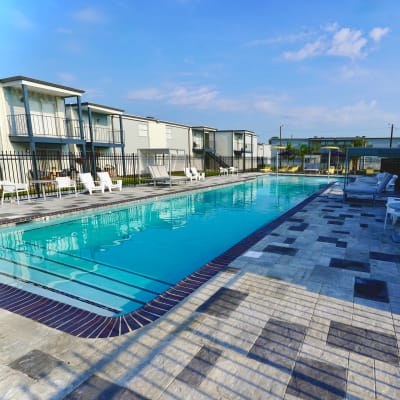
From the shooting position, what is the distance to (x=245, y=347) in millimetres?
2285

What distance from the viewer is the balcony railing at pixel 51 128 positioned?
14.1 metres

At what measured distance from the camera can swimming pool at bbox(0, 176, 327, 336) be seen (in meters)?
3.98

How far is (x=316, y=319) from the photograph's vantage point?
8.76ft

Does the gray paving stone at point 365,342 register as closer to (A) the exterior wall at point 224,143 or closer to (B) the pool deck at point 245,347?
(B) the pool deck at point 245,347

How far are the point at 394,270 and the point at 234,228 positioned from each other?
4225 mm

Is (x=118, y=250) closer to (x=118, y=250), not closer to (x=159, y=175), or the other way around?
(x=118, y=250)

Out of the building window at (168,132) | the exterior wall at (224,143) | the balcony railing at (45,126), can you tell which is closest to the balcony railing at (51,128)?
the balcony railing at (45,126)

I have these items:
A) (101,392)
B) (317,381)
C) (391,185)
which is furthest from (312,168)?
(101,392)

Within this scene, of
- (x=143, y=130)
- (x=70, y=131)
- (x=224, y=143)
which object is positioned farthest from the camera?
(x=224, y=143)

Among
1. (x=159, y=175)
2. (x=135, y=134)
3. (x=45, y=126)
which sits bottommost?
(x=159, y=175)

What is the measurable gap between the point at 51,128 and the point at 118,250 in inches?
529

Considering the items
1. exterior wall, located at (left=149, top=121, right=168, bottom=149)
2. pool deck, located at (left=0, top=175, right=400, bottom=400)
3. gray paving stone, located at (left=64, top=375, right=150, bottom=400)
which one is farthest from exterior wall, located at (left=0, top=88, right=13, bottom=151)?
gray paving stone, located at (left=64, top=375, right=150, bottom=400)

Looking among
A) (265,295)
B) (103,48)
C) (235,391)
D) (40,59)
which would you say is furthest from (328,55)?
(40,59)

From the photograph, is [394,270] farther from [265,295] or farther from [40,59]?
[40,59]
